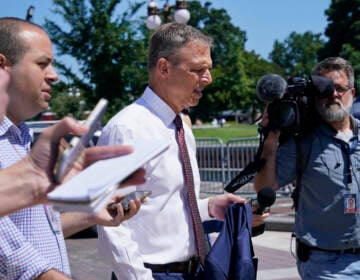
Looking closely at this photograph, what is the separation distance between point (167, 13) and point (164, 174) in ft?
48.5

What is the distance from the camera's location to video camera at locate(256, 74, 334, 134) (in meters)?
3.74

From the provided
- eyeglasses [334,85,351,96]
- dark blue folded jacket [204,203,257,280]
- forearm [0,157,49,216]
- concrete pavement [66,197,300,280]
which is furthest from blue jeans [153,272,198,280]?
concrete pavement [66,197,300,280]

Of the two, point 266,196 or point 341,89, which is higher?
point 341,89

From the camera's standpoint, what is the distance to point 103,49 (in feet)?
78.1

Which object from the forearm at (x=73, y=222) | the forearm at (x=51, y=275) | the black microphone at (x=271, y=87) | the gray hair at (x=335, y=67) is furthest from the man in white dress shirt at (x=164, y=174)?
the gray hair at (x=335, y=67)

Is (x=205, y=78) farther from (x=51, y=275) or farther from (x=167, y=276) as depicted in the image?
(x=51, y=275)

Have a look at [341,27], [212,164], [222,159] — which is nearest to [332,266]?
[222,159]

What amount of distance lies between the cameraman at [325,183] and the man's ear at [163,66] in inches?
33.7

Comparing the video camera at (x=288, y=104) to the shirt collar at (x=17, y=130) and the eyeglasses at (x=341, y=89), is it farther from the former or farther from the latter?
the shirt collar at (x=17, y=130)

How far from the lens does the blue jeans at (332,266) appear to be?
365cm

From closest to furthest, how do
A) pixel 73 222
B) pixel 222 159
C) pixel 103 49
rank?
pixel 73 222
pixel 222 159
pixel 103 49

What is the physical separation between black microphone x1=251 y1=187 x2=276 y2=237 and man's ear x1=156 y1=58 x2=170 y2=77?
77 centimetres

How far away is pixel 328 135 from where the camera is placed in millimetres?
3896

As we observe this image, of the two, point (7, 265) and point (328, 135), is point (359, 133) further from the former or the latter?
point (7, 265)
